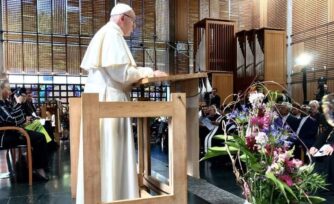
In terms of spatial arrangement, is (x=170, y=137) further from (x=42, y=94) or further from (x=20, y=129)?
(x=42, y=94)

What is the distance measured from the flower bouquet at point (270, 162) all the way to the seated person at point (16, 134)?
296cm

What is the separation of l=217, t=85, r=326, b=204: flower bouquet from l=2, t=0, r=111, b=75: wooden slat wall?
8.92 metres

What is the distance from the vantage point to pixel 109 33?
187cm

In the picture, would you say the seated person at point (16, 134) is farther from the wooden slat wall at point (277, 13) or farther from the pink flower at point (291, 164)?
the wooden slat wall at point (277, 13)

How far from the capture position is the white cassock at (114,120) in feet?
5.83

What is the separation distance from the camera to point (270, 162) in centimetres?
118

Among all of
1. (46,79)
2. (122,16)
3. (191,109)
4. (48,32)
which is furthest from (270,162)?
(48,32)

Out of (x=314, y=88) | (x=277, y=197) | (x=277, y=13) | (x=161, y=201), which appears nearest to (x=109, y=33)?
(x=161, y=201)

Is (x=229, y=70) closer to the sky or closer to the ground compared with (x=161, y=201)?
closer to the sky

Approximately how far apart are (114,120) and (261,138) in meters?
0.87

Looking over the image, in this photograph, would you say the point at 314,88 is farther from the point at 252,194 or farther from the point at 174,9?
the point at 252,194

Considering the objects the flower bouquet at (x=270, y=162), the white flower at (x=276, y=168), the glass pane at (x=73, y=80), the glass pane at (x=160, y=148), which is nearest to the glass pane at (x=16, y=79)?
the glass pane at (x=73, y=80)

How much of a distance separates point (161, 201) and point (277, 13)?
9.70m

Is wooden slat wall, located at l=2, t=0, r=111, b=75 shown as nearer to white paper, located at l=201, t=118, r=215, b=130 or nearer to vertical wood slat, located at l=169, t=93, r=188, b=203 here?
white paper, located at l=201, t=118, r=215, b=130
